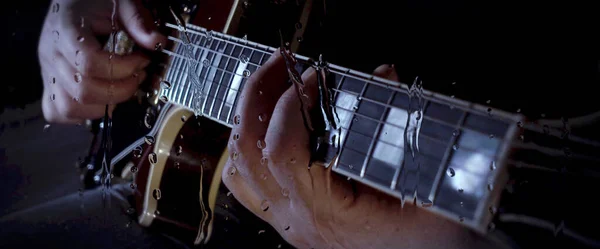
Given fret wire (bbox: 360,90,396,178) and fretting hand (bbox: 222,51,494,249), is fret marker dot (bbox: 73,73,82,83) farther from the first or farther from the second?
fret wire (bbox: 360,90,396,178)

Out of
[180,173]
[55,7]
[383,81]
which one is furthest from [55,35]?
[383,81]

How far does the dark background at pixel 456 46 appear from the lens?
0.65ft

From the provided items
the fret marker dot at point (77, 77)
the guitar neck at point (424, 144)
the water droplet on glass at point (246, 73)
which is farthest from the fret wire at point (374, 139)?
the fret marker dot at point (77, 77)

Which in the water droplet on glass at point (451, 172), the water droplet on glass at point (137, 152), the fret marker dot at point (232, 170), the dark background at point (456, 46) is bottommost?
the water droplet on glass at point (137, 152)

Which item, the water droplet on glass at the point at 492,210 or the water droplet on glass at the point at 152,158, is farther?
the water droplet on glass at the point at 152,158

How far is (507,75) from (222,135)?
20 centimetres

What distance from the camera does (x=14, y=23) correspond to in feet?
0.99

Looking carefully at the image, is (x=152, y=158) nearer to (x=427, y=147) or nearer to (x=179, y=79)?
(x=179, y=79)

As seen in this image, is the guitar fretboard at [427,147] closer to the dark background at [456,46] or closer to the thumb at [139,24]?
the dark background at [456,46]

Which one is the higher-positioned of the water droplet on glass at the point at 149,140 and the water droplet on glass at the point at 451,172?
the water droplet on glass at the point at 451,172

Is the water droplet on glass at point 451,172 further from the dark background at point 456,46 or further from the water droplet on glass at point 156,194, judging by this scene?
the water droplet on glass at point 156,194

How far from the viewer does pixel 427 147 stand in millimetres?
221

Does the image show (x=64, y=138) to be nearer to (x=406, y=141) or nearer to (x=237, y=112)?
(x=237, y=112)

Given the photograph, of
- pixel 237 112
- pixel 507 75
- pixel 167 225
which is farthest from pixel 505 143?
pixel 167 225
